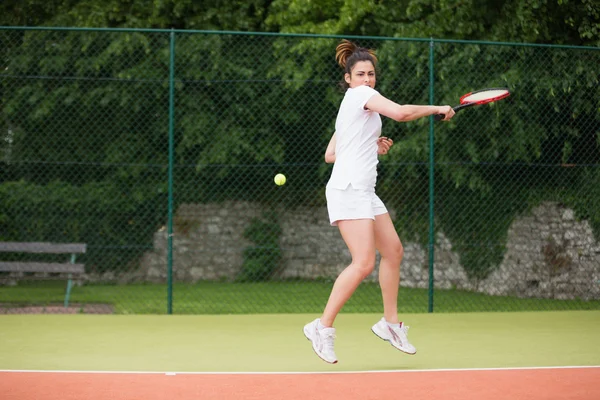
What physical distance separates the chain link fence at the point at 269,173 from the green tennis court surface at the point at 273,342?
5.64 feet

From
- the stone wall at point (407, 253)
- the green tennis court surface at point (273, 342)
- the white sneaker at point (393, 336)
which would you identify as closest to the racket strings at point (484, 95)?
the white sneaker at point (393, 336)

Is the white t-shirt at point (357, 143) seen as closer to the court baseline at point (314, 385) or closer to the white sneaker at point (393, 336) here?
the white sneaker at point (393, 336)

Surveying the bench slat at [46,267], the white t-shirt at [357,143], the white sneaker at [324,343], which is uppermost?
the white t-shirt at [357,143]

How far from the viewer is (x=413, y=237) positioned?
1269cm

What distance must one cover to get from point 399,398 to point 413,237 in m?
7.93

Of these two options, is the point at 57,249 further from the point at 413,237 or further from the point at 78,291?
the point at 413,237

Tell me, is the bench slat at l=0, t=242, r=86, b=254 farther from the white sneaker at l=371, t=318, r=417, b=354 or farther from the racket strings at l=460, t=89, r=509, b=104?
the racket strings at l=460, t=89, r=509, b=104

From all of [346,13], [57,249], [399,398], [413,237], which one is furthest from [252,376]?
[346,13]

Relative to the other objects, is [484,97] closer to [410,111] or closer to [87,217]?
[410,111]

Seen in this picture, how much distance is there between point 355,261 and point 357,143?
0.66 m

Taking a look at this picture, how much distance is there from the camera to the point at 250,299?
12.4 metres

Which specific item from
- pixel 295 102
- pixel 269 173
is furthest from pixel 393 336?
pixel 269 173

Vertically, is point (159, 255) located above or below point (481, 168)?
below

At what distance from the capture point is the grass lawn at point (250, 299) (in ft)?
34.5
